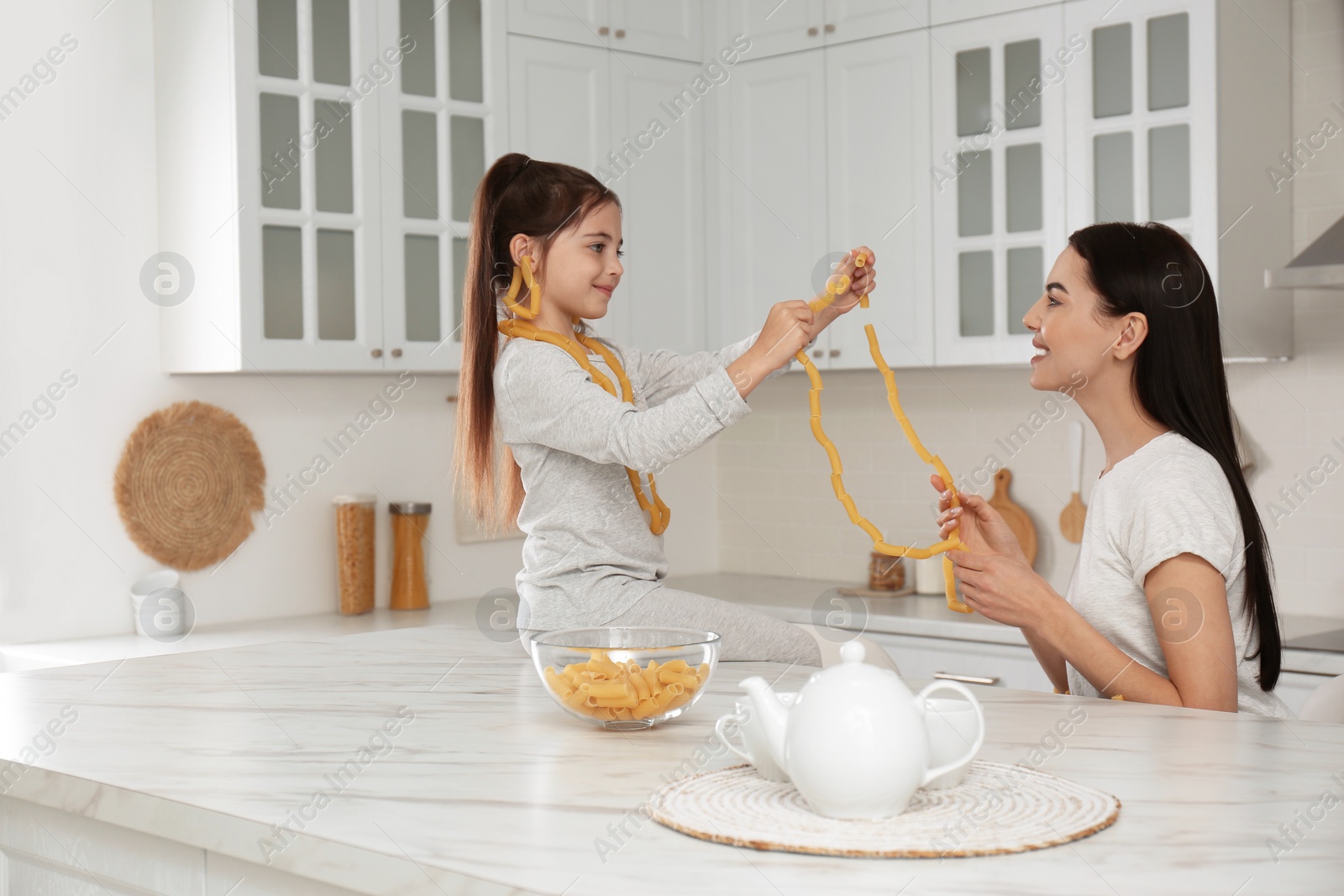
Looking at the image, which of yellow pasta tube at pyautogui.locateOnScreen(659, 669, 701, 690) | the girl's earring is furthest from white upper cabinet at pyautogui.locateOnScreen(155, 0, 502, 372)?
yellow pasta tube at pyautogui.locateOnScreen(659, 669, 701, 690)

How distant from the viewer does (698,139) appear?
379cm

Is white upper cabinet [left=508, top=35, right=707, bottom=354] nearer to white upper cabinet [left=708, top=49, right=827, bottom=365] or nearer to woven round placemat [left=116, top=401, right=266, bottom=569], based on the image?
white upper cabinet [left=708, top=49, right=827, bottom=365]

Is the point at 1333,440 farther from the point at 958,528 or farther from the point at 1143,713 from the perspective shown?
the point at 1143,713

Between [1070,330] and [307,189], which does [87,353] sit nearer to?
[307,189]

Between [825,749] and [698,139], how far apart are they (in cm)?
296

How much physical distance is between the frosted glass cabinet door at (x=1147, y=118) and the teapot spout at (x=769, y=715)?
2.08 m

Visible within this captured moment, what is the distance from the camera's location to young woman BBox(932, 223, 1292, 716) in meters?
1.64

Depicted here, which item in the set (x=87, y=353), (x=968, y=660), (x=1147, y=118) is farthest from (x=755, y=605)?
(x=87, y=353)

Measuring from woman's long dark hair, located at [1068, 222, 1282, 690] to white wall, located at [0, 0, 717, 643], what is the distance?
2162mm

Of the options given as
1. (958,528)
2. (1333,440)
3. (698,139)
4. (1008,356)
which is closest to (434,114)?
(698,139)

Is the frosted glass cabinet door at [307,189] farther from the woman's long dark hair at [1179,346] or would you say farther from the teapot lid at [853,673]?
the teapot lid at [853,673]

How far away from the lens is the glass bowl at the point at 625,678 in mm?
1321

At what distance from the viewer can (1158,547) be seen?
166 centimetres

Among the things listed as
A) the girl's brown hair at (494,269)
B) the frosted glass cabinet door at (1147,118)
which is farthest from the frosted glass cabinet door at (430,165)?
the frosted glass cabinet door at (1147,118)
